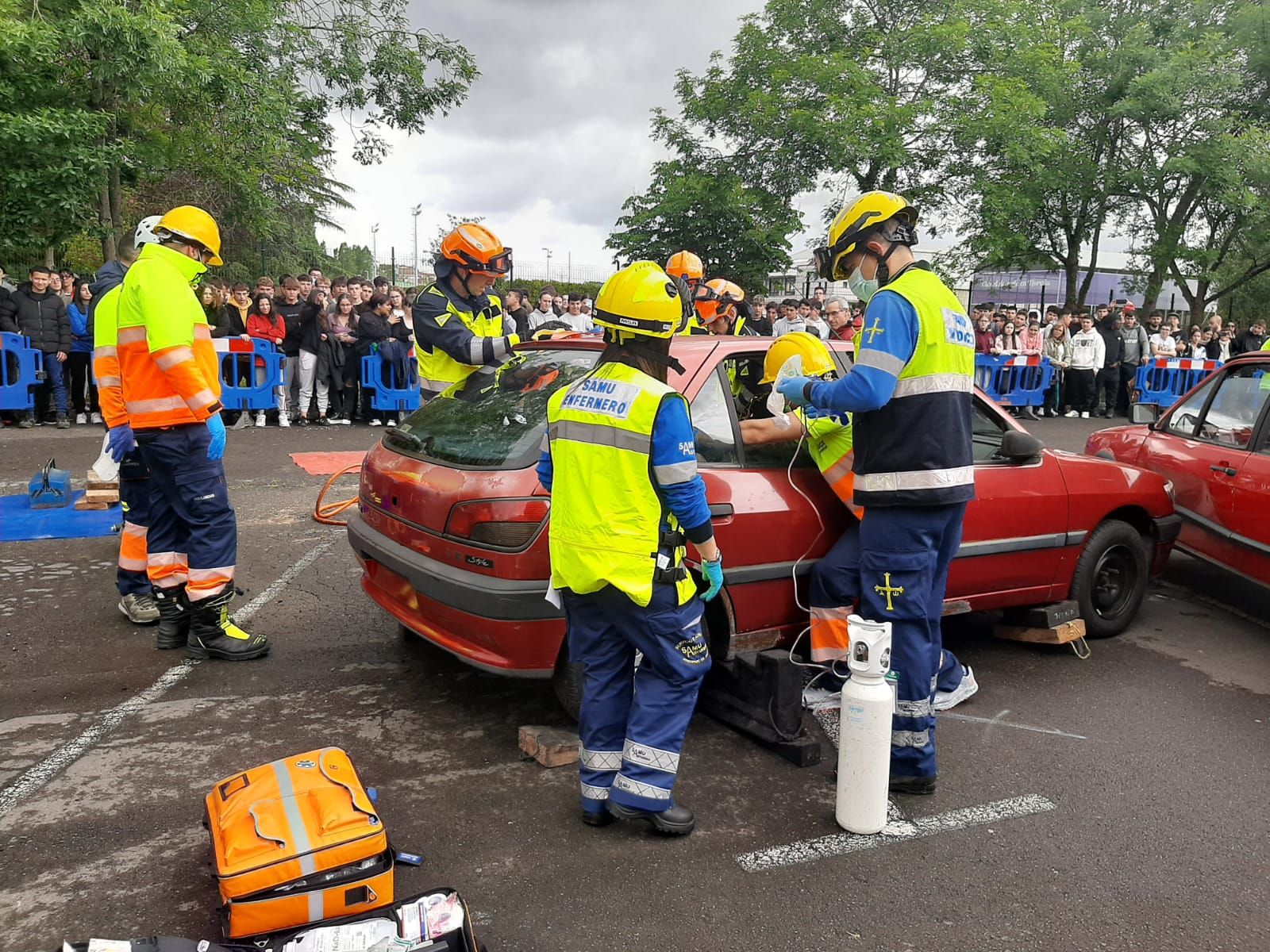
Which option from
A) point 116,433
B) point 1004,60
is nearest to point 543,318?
point 116,433

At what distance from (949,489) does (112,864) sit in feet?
9.86

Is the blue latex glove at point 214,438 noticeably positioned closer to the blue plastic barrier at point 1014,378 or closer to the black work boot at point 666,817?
the black work boot at point 666,817

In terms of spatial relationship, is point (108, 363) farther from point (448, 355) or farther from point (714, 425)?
point (714, 425)

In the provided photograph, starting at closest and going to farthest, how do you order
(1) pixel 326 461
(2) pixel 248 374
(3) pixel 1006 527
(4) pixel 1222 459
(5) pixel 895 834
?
(5) pixel 895 834, (3) pixel 1006 527, (4) pixel 1222 459, (1) pixel 326 461, (2) pixel 248 374

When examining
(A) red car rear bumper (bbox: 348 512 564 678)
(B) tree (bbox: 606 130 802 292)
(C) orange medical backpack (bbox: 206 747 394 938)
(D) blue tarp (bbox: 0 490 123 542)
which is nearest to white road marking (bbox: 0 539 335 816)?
(C) orange medical backpack (bbox: 206 747 394 938)

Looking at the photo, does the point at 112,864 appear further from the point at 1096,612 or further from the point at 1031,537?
the point at 1096,612

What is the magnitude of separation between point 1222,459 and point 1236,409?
1.32 feet

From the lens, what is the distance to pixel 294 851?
253cm

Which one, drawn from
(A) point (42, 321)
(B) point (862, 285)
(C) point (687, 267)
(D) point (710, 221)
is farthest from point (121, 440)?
(D) point (710, 221)

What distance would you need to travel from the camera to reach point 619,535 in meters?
2.89

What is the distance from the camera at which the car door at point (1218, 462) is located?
5289 mm

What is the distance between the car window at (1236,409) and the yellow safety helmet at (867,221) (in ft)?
10.4

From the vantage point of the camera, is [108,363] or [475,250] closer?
[108,363]

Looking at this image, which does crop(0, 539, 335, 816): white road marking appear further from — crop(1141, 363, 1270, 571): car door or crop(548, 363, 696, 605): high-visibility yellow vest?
crop(1141, 363, 1270, 571): car door
